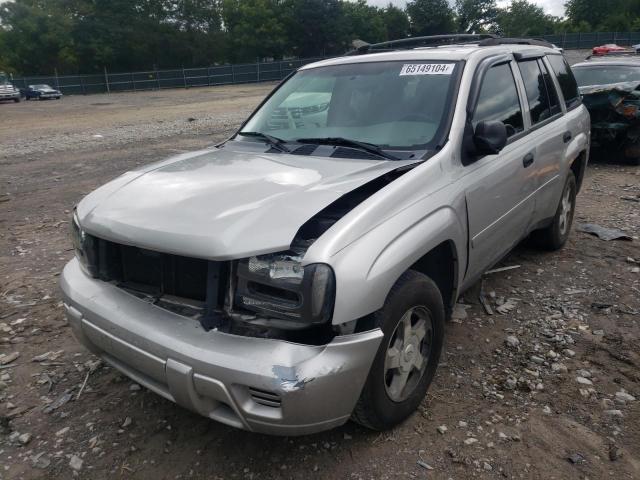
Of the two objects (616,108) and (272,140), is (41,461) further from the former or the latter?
(616,108)

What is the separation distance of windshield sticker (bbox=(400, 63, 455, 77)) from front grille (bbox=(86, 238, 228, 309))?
1931 mm

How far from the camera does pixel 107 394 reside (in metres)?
3.08

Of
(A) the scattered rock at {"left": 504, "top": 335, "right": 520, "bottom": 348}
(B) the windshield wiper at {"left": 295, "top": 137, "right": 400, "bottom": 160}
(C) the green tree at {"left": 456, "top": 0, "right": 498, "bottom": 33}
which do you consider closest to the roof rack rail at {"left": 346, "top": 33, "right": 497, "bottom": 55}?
(B) the windshield wiper at {"left": 295, "top": 137, "right": 400, "bottom": 160}

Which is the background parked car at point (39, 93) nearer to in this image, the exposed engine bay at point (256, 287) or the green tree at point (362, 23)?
the exposed engine bay at point (256, 287)

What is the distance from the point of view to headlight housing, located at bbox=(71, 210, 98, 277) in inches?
106

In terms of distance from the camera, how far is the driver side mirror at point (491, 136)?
292 cm

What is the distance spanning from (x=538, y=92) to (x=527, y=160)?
82 cm

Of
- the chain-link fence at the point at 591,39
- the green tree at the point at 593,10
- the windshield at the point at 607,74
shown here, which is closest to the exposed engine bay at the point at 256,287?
the windshield at the point at 607,74

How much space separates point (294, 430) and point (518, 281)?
2933 mm

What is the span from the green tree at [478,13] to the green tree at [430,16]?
35.8 ft

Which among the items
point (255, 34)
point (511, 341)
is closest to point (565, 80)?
point (511, 341)

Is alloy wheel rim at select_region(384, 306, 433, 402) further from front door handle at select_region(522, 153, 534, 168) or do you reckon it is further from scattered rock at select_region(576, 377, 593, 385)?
front door handle at select_region(522, 153, 534, 168)

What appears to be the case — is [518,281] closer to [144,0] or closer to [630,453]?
[630,453]

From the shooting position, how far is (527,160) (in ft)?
12.1
